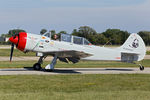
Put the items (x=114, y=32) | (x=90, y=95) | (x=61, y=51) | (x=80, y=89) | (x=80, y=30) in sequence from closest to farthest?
(x=90, y=95), (x=80, y=89), (x=61, y=51), (x=80, y=30), (x=114, y=32)

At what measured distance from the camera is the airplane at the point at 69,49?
1611 cm

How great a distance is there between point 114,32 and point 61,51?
90.6 metres

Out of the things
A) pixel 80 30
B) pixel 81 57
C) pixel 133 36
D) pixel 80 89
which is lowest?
pixel 80 89

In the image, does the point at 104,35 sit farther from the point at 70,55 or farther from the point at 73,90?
the point at 73,90

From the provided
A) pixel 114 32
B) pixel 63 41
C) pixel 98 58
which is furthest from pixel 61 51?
pixel 114 32

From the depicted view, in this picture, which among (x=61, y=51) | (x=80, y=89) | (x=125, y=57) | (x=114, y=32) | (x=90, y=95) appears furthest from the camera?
(x=114, y=32)

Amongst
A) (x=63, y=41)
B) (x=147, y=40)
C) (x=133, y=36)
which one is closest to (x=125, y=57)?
(x=133, y=36)

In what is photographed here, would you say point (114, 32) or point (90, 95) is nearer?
point (90, 95)

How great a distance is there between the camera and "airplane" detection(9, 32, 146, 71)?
16109mm

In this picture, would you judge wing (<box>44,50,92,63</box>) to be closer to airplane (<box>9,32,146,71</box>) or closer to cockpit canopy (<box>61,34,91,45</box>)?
airplane (<box>9,32,146,71</box>)

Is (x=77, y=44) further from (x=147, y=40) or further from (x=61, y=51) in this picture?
(x=147, y=40)

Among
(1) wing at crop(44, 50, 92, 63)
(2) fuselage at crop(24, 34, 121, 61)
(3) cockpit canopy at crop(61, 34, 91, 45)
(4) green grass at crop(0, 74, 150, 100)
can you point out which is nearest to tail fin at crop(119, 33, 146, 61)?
(2) fuselage at crop(24, 34, 121, 61)

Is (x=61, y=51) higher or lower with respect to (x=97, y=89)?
higher

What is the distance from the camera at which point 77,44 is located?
17.3m
